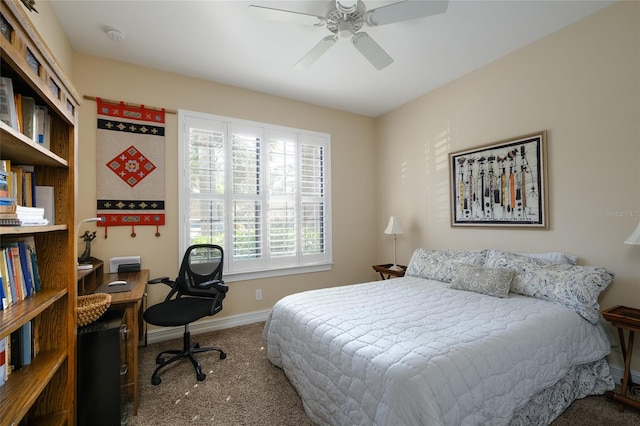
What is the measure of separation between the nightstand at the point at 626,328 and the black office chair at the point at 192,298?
9.20 ft

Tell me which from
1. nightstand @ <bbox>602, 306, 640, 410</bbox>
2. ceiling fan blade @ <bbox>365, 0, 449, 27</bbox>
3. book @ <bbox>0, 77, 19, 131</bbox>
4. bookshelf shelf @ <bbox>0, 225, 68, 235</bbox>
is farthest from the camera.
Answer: nightstand @ <bbox>602, 306, 640, 410</bbox>

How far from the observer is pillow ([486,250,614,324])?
202 centimetres

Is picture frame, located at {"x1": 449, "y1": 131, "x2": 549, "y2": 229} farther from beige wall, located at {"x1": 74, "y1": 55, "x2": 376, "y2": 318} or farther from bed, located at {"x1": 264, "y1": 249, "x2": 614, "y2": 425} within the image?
beige wall, located at {"x1": 74, "y1": 55, "x2": 376, "y2": 318}

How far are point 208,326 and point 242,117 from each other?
2.43 m

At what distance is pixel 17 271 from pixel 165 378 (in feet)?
4.98

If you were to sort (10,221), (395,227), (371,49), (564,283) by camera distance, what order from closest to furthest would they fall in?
(10,221)
(564,283)
(371,49)
(395,227)

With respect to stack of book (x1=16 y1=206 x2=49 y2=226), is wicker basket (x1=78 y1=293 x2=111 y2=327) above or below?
below

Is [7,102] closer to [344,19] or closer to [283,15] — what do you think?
[283,15]

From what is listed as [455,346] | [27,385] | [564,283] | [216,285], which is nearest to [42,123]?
[27,385]

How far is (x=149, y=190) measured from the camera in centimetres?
298

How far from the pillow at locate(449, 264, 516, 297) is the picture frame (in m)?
0.64

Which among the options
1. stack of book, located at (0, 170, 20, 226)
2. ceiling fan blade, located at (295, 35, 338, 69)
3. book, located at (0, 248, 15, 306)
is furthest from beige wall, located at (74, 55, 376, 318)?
stack of book, located at (0, 170, 20, 226)

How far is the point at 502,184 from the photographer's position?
9.55 ft

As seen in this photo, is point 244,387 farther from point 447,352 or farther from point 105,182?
point 105,182
